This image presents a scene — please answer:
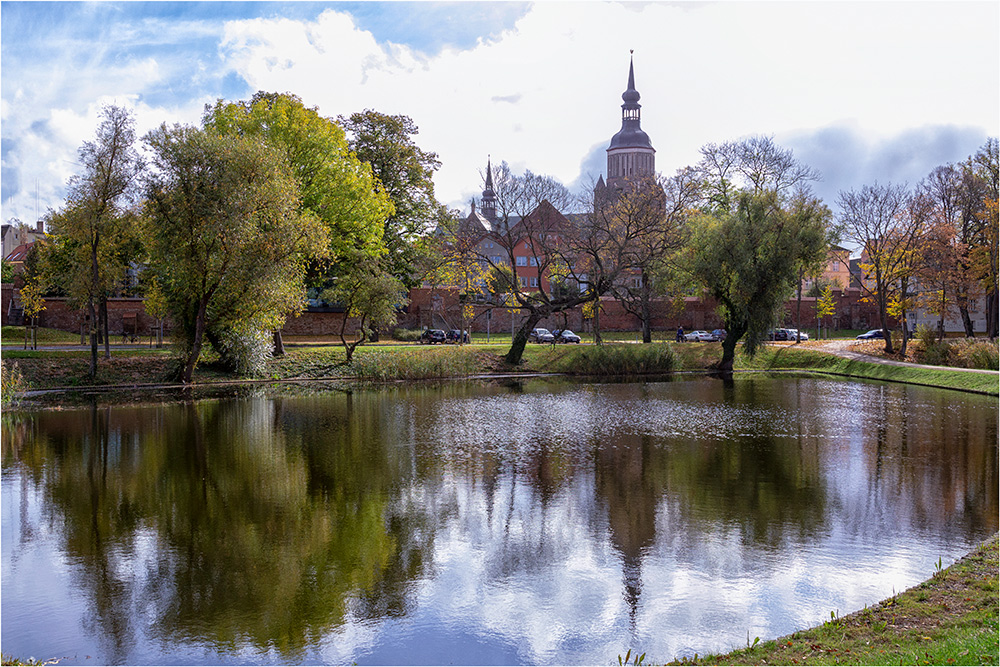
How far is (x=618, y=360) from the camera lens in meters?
38.6

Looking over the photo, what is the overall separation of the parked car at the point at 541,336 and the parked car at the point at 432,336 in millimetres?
6641

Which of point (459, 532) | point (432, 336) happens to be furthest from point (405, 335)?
point (459, 532)

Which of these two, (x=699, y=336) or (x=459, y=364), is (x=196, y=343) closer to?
(x=459, y=364)

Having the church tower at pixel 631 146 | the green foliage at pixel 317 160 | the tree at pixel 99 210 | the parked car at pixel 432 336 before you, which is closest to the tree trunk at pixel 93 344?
the tree at pixel 99 210

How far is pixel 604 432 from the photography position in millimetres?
20172

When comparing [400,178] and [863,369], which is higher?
[400,178]

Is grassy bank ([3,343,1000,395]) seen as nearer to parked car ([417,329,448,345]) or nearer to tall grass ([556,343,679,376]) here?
tall grass ([556,343,679,376])

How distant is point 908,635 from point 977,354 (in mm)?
32231

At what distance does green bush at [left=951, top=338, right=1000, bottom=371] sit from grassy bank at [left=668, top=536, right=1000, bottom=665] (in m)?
29.3

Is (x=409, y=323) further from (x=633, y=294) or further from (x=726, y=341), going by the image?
(x=726, y=341)

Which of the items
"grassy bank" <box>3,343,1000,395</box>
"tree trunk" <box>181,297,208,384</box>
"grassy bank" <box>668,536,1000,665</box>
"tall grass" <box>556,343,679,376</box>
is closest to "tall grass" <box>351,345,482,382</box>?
"grassy bank" <box>3,343,1000,395</box>

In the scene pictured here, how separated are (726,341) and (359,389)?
20080 millimetres

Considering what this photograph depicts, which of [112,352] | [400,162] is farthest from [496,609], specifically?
[400,162]

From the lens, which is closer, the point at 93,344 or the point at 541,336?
the point at 93,344
